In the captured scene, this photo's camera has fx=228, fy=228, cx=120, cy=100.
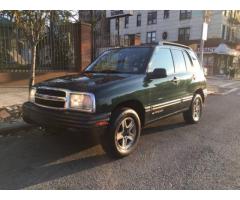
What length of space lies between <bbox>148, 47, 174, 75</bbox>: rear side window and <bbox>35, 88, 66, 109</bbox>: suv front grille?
1.64m

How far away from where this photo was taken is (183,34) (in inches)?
1233

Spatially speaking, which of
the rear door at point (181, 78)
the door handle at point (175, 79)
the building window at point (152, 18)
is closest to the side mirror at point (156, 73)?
the door handle at point (175, 79)

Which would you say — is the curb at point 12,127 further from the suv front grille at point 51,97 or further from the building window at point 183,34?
the building window at point 183,34

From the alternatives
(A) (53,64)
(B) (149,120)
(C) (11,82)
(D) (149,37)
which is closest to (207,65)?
(D) (149,37)

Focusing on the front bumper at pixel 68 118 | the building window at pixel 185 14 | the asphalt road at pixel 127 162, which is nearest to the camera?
the asphalt road at pixel 127 162

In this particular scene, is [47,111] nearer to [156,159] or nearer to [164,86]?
[156,159]

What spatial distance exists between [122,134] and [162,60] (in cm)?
175

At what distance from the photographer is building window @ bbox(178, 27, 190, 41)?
3084 cm

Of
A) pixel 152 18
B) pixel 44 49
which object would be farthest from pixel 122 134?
pixel 152 18


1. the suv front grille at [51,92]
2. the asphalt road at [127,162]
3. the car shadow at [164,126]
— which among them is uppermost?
the suv front grille at [51,92]

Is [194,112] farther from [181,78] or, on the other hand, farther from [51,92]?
[51,92]

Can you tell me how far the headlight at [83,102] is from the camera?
3160 millimetres

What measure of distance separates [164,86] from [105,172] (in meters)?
2.04

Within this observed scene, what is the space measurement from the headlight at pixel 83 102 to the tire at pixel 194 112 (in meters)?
3.11
